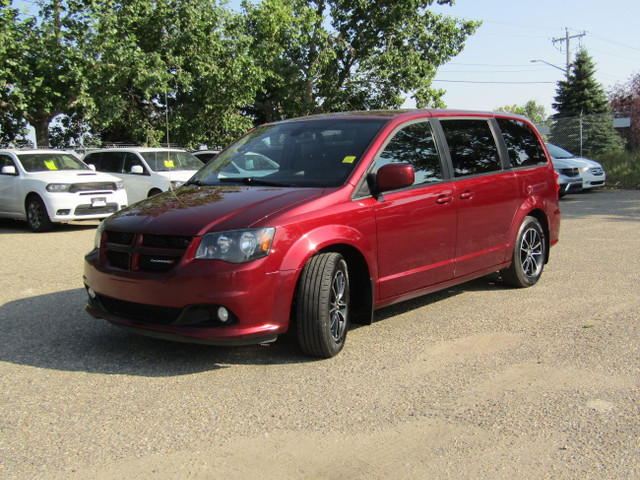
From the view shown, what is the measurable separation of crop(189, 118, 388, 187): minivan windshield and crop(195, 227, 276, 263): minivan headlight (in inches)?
33.7

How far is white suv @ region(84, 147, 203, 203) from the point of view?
15266 mm

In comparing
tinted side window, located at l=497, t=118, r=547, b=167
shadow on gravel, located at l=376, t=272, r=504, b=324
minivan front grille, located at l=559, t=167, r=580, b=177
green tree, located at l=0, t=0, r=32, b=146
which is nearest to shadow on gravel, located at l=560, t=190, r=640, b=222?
minivan front grille, located at l=559, t=167, r=580, b=177

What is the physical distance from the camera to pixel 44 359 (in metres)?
4.79

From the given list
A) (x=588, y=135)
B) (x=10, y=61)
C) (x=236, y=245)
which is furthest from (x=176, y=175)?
(x=588, y=135)

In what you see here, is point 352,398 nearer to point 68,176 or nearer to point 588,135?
point 68,176

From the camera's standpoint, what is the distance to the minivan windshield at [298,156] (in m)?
5.13

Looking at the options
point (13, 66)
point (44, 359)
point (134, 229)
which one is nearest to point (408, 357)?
point (134, 229)

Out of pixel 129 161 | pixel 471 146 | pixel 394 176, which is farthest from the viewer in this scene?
pixel 129 161

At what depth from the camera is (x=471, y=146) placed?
6.21 m

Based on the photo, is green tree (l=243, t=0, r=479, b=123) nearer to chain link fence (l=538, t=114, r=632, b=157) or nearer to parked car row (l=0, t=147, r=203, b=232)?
chain link fence (l=538, t=114, r=632, b=157)

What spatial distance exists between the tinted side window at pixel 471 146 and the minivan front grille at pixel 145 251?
105 inches

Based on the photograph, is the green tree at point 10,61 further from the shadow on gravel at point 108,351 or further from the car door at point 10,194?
the shadow on gravel at point 108,351

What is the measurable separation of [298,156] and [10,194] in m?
10.4

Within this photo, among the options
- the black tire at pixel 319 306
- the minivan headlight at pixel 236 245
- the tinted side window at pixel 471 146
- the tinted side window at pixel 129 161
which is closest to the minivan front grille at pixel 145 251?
the minivan headlight at pixel 236 245
